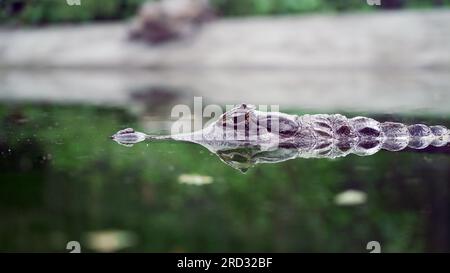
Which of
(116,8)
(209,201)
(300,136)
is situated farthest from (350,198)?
(116,8)

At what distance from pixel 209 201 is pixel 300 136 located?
4.72 ft

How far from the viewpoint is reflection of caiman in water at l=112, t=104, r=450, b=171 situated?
454cm

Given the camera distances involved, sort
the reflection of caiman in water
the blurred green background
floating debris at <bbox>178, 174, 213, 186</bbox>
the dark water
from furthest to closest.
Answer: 1. the blurred green background
2. the reflection of caiman in water
3. floating debris at <bbox>178, 174, 213, 186</bbox>
4. the dark water

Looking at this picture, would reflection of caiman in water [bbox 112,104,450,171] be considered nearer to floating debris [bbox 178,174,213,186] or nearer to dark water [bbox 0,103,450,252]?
dark water [bbox 0,103,450,252]

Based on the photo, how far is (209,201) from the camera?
348 cm

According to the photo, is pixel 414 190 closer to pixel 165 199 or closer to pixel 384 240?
pixel 384 240

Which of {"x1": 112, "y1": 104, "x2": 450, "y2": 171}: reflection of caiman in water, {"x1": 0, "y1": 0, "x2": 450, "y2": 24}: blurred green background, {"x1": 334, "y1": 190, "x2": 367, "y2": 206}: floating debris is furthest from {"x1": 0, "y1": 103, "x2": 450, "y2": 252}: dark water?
{"x1": 0, "y1": 0, "x2": 450, "y2": 24}: blurred green background

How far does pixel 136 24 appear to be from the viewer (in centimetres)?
1349

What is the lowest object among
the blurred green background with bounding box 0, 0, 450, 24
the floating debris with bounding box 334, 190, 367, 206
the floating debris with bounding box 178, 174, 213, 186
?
the floating debris with bounding box 334, 190, 367, 206

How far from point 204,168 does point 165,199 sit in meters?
0.64

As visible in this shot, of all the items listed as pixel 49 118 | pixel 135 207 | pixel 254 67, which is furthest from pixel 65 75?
pixel 135 207

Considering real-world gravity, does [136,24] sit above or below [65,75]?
above

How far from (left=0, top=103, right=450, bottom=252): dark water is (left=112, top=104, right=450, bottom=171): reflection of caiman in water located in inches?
6.7

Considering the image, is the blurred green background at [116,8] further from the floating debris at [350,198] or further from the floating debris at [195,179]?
the floating debris at [350,198]
